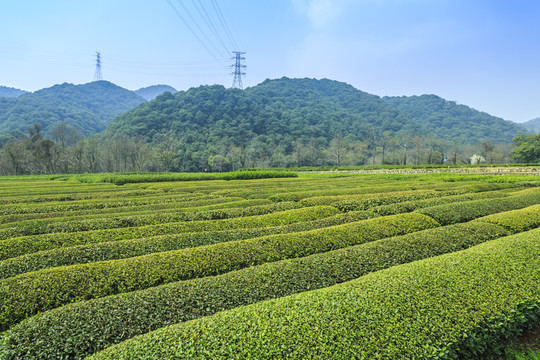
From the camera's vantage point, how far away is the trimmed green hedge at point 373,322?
3.67 meters

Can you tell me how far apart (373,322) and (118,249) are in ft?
23.6

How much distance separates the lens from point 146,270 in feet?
21.7

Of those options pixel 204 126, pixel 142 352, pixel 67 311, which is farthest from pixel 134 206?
pixel 204 126

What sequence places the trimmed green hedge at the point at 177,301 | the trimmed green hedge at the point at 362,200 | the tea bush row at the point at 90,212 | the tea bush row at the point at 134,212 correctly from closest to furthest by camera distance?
the trimmed green hedge at the point at 177,301 < the tea bush row at the point at 134,212 < the tea bush row at the point at 90,212 < the trimmed green hedge at the point at 362,200

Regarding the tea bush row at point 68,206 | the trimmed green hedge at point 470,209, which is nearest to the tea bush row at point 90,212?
the tea bush row at point 68,206

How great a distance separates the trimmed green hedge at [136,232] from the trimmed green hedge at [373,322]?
6.38 meters

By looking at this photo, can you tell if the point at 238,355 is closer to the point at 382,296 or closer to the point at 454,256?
the point at 382,296

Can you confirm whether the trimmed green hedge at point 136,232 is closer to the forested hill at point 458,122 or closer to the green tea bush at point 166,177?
the green tea bush at point 166,177

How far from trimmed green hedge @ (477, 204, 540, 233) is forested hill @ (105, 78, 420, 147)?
7865 centimetres

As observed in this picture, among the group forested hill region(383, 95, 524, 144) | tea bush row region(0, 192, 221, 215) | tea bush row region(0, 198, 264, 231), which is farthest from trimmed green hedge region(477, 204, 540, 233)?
forested hill region(383, 95, 524, 144)

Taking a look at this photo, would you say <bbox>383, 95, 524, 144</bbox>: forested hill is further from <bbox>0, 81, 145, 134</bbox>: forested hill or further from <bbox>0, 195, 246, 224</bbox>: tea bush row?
<bbox>0, 81, 145, 134</bbox>: forested hill

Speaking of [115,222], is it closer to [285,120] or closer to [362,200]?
[362,200]

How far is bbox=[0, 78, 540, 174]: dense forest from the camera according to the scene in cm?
6681

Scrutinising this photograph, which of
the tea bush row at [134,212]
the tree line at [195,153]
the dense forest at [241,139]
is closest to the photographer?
the tea bush row at [134,212]
